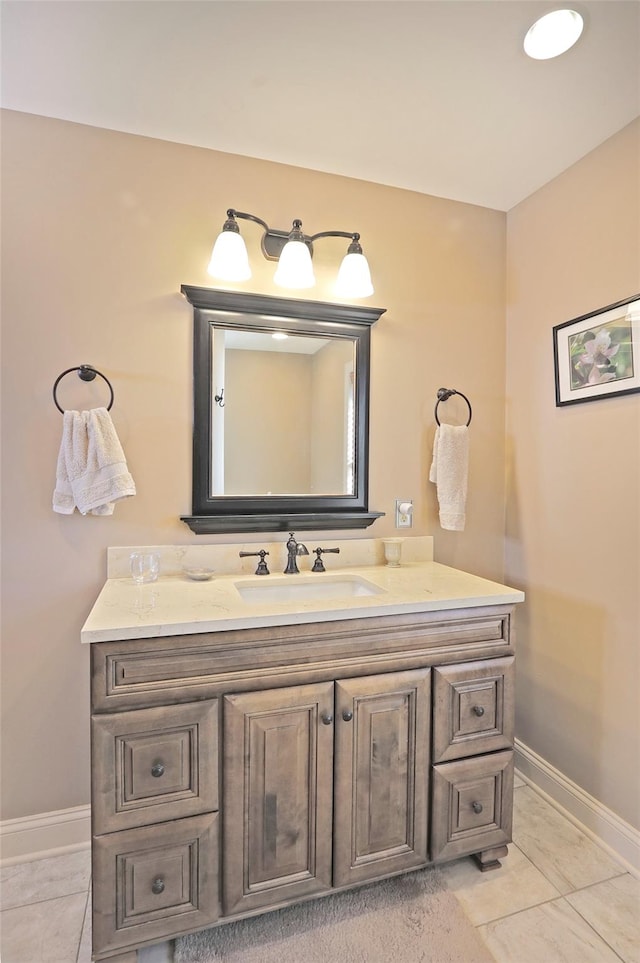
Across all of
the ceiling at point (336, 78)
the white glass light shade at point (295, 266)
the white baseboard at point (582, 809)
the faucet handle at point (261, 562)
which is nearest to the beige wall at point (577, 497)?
the white baseboard at point (582, 809)

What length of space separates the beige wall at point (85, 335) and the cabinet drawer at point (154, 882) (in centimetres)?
59

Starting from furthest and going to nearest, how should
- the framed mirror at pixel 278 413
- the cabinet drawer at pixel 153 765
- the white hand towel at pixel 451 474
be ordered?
1. the white hand towel at pixel 451 474
2. the framed mirror at pixel 278 413
3. the cabinet drawer at pixel 153 765

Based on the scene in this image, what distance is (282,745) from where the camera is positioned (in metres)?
1.30

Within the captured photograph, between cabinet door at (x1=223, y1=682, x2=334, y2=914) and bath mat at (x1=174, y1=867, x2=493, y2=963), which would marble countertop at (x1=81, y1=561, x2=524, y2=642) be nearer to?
Answer: cabinet door at (x1=223, y1=682, x2=334, y2=914)

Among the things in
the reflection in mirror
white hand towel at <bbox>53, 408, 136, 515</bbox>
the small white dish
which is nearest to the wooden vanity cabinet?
A: the small white dish

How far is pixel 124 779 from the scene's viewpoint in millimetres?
1183

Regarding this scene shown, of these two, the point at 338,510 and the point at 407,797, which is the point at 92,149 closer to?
the point at 338,510

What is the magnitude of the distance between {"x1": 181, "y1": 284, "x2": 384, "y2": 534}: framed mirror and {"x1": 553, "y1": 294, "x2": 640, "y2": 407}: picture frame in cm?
76

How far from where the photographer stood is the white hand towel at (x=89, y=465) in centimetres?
157

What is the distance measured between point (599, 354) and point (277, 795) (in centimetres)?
178

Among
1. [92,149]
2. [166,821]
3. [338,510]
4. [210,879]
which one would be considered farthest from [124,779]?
[92,149]

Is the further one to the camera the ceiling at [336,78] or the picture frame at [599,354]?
the picture frame at [599,354]

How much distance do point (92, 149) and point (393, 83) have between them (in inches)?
40.8

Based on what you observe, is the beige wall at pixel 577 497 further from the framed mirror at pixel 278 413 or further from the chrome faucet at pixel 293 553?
the chrome faucet at pixel 293 553
